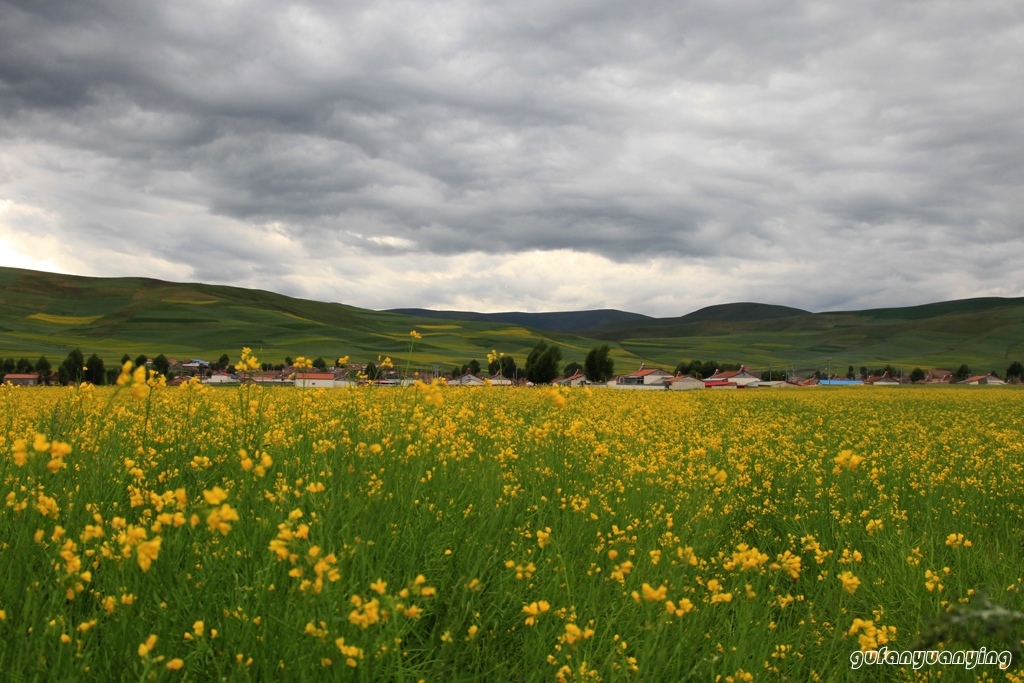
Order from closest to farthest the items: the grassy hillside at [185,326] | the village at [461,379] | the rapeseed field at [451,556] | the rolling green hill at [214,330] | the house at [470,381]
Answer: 1. the rapeseed field at [451,556]
2. the village at [461,379]
3. the house at [470,381]
4. the grassy hillside at [185,326]
5. the rolling green hill at [214,330]

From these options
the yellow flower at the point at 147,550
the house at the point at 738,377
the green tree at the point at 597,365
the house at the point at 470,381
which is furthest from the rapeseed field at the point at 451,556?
the house at the point at 738,377

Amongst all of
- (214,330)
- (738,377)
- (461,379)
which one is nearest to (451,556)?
(461,379)

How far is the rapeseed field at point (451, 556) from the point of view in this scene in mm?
2695

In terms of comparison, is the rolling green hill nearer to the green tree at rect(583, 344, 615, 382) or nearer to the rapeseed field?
the green tree at rect(583, 344, 615, 382)

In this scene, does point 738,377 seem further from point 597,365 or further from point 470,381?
point 470,381

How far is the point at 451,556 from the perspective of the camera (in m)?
3.92

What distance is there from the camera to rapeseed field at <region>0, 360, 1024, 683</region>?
2.70m

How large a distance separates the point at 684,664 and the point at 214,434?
4.80 meters

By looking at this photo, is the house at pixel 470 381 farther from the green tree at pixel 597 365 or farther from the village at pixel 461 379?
the green tree at pixel 597 365

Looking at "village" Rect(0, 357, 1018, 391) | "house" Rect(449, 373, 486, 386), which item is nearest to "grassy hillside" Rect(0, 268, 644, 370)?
"village" Rect(0, 357, 1018, 391)

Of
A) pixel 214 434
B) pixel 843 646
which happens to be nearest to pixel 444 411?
pixel 214 434

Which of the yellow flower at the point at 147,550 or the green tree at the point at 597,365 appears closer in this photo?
the yellow flower at the point at 147,550

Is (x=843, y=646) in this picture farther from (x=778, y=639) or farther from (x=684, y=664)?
(x=684, y=664)

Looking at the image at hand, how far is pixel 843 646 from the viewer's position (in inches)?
172
